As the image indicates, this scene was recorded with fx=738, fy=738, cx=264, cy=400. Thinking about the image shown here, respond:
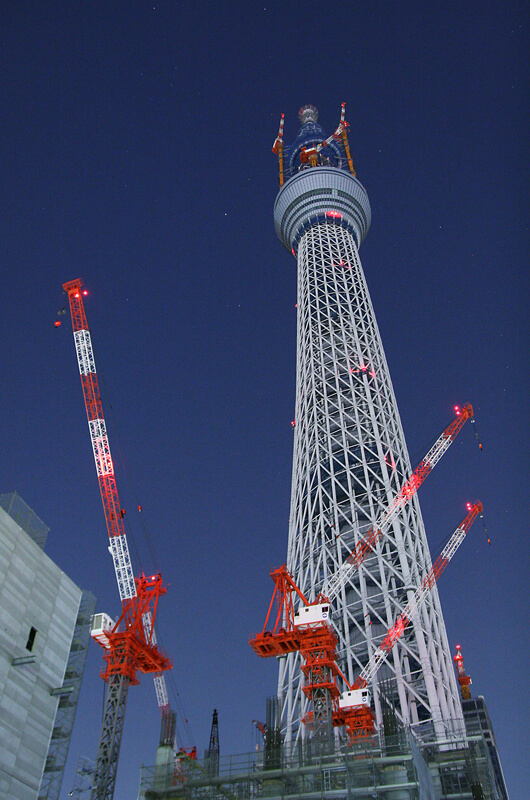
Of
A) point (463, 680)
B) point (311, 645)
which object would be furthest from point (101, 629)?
point (463, 680)

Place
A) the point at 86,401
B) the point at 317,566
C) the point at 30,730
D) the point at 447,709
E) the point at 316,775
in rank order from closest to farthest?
the point at 316,775 → the point at 30,730 → the point at 447,709 → the point at 317,566 → the point at 86,401

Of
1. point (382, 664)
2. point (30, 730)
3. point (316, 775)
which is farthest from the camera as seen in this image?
point (382, 664)

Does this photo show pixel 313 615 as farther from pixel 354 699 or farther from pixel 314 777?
pixel 314 777

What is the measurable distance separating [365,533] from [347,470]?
25.8 ft

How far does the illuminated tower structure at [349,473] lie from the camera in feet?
198

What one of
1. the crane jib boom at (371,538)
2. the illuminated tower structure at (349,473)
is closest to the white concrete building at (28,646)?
the illuminated tower structure at (349,473)

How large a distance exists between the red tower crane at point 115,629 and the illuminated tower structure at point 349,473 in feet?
45.3

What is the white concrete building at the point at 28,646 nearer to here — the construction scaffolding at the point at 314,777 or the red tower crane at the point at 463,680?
the construction scaffolding at the point at 314,777

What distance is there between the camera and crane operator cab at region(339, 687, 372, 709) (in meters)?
50.8

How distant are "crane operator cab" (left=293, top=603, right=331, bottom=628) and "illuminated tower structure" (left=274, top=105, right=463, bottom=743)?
7.37 m

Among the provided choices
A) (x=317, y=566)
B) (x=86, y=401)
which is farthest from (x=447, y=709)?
(x=86, y=401)

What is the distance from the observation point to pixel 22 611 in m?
51.8

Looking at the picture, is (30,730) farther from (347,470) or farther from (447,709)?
(347,470)

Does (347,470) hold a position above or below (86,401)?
below
